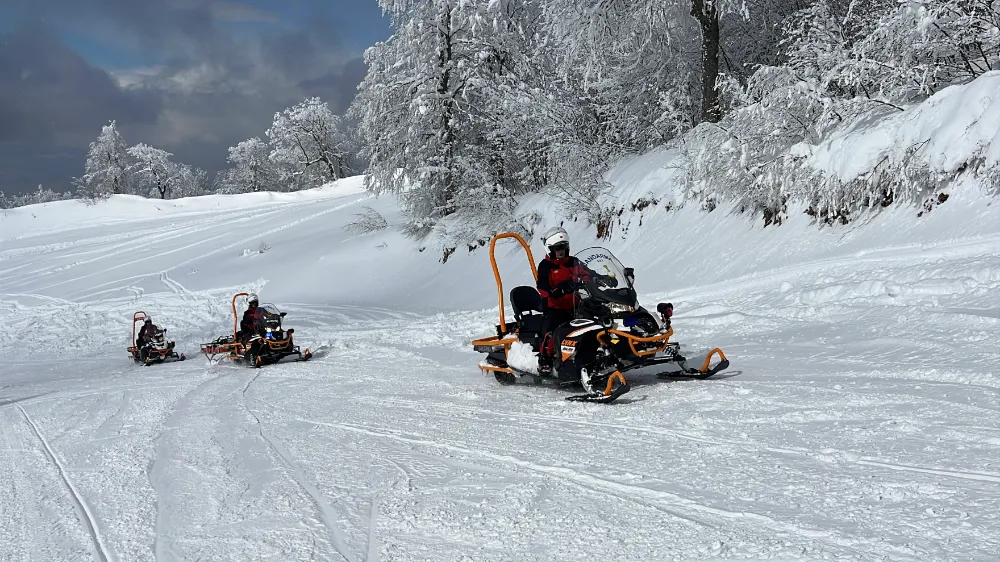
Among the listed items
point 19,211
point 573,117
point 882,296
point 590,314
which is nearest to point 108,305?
point 573,117

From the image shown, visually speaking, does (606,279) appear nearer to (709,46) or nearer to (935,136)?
(935,136)

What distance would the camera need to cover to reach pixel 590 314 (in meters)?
6.88

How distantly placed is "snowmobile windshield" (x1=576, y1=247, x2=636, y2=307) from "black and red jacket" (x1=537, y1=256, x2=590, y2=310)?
0.65ft

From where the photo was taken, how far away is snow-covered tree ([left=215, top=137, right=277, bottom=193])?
254ft

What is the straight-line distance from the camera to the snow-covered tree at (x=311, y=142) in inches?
2510

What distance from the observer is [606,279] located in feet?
22.8

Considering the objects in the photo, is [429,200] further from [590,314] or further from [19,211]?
[19,211]

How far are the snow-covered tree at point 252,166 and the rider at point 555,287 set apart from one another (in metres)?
73.5

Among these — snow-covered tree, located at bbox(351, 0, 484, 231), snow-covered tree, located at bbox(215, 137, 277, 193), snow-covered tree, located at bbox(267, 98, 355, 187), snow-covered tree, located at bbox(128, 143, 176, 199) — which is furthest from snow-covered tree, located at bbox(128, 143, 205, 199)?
snow-covered tree, located at bbox(351, 0, 484, 231)

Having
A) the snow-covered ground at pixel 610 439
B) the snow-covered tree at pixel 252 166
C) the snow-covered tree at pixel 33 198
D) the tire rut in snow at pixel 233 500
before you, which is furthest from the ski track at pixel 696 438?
the snow-covered tree at pixel 33 198

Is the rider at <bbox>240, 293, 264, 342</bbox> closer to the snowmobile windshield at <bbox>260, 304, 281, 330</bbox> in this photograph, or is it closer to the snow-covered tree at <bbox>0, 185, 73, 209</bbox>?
the snowmobile windshield at <bbox>260, 304, 281, 330</bbox>

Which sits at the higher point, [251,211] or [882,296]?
[251,211]

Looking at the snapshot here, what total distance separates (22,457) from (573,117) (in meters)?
16.9

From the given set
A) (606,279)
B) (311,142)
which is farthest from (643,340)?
(311,142)
